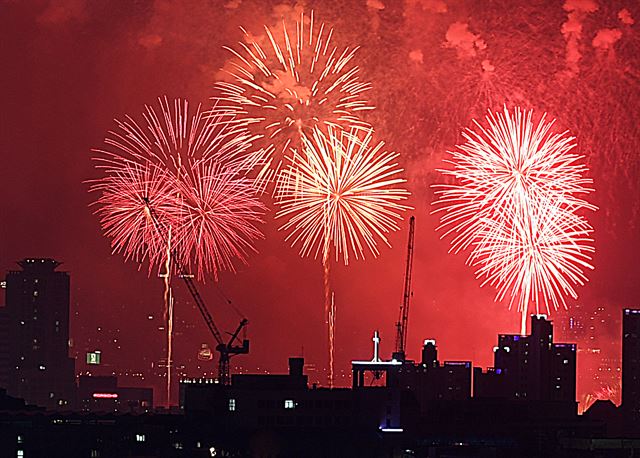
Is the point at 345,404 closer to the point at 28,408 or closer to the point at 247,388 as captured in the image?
the point at 247,388

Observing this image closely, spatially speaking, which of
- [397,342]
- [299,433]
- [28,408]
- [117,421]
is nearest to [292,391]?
[299,433]

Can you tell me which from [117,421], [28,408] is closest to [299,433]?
[117,421]

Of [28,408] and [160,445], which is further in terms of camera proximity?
[28,408]

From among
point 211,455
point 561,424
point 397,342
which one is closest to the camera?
point 211,455

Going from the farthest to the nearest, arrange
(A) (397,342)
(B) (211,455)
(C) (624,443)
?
(A) (397,342), (C) (624,443), (B) (211,455)

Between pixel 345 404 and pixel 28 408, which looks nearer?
pixel 345 404

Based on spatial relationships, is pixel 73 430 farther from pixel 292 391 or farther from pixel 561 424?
pixel 561 424

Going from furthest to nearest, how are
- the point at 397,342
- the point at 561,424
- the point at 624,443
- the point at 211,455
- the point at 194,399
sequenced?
the point at 397,342, the point at 561,424, the point at 624,443, the point at 194,399, the point at 211,455

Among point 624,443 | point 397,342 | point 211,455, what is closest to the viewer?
point 211,455
